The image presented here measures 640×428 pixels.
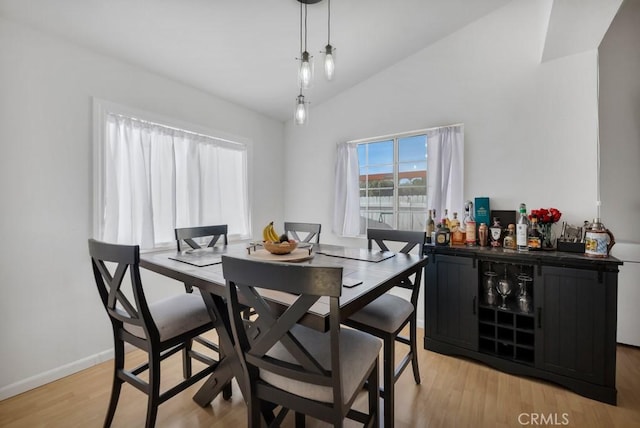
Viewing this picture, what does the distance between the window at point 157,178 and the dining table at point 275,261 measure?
77cm

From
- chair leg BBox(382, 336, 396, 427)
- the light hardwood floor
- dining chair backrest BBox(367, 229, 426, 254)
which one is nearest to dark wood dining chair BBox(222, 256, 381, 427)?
chair leg BBox(382, 336, 396, 427)

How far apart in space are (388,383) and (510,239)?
154 cm

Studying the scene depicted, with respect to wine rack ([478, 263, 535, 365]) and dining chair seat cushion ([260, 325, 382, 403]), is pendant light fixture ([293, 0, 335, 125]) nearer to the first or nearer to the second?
dining chair seat cushion ([260, 325, 382, 403])

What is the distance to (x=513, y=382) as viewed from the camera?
6.53 ft

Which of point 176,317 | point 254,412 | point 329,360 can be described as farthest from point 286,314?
point 176,317

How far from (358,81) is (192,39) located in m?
1.80

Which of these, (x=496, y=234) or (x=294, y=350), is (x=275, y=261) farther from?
(x=496, y=234)

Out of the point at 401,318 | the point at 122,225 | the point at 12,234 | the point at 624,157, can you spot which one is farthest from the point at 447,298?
the point at 12,234

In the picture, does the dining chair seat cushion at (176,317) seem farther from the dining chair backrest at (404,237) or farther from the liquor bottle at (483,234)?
the liquor bottle at (483,234)

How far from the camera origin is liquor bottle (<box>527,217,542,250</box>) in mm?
2115

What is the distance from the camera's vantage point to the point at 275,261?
1.63m

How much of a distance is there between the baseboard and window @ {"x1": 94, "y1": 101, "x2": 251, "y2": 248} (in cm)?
90

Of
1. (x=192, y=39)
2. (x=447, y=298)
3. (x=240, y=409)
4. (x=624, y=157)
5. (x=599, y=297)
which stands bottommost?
(x=240, y=409)

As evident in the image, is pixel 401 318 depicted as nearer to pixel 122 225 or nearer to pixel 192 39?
pixel 122 225
